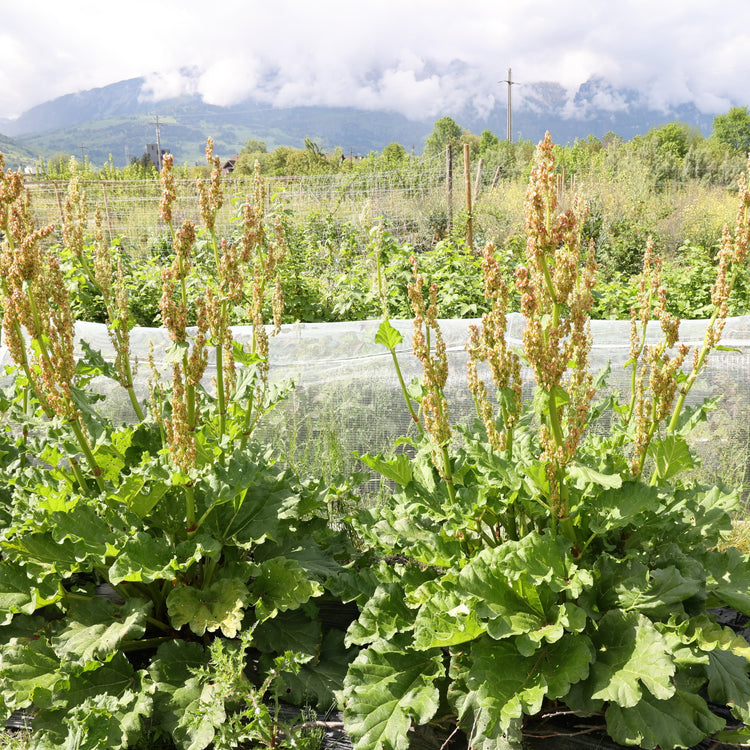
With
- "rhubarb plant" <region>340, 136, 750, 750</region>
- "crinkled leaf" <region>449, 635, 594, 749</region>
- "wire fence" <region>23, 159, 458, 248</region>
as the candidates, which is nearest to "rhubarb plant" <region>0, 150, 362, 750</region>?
"rhubarb plant" <region>340, 136, 750, 750</region>

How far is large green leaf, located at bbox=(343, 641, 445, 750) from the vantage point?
1.84 meters

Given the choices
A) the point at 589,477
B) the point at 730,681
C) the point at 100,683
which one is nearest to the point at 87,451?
the point at 100,683

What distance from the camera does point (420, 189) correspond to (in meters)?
14.4

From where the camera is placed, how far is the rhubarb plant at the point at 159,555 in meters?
1.93

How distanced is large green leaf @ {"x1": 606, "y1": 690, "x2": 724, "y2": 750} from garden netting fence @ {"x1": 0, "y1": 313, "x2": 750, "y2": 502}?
1989mm

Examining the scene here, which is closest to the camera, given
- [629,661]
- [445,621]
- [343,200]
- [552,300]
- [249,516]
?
[552,300]

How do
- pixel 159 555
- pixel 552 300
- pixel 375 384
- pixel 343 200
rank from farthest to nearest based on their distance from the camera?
pixel 343 200
pixel 375 384
pixel 159 555
pixel 552 300

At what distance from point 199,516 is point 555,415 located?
52.0 inches

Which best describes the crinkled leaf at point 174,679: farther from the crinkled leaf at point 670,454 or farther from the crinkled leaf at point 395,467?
the crinkled leaf at point 670,454

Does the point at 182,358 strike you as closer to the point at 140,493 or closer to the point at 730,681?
the point at 140,493

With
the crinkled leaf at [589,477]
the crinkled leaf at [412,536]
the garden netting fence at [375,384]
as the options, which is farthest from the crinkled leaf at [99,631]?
the garden netting fence at [375,384]

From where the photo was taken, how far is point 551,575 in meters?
1.82

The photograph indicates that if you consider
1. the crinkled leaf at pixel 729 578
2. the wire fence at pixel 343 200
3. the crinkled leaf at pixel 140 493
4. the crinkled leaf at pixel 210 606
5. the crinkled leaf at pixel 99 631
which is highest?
the wire fence at pixel 343 200

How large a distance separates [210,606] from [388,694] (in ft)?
2.14
